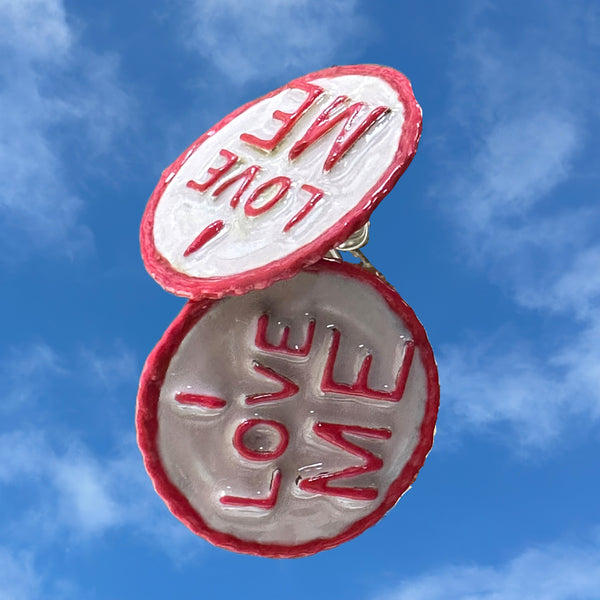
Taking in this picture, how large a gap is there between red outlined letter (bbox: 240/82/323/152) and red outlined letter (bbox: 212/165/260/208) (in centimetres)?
12

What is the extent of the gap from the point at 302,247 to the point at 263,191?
35cm

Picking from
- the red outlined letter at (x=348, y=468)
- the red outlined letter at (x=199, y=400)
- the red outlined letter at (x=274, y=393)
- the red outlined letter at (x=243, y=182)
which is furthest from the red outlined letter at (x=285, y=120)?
the red outlined letter at (x=348, y=468)

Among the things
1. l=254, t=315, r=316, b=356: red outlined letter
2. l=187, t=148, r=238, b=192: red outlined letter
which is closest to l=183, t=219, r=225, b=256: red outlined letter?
l=187, t=148, r=238, b=192: red outlined letter

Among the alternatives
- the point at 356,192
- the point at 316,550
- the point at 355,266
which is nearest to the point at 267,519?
the point at 316,550

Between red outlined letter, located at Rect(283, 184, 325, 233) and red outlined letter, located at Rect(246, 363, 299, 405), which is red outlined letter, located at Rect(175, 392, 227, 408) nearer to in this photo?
red outlined letter, located at Rect(246, 363, 299, 405)

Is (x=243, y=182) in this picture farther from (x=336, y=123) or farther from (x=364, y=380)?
(x=364, y=380)

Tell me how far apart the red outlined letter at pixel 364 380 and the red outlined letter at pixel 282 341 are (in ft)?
0.29

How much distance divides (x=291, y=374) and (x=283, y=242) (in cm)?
57

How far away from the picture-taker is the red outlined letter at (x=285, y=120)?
3297 mm

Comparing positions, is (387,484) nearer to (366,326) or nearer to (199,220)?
(366,326)

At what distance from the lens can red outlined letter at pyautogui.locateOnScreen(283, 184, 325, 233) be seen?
117 inches

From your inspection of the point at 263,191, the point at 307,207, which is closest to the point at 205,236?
the point at 263,191

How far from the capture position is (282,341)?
3.20 metres

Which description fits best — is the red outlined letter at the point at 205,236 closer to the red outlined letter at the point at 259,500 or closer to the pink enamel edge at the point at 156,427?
the pink enamel edge at the point at 156,427
